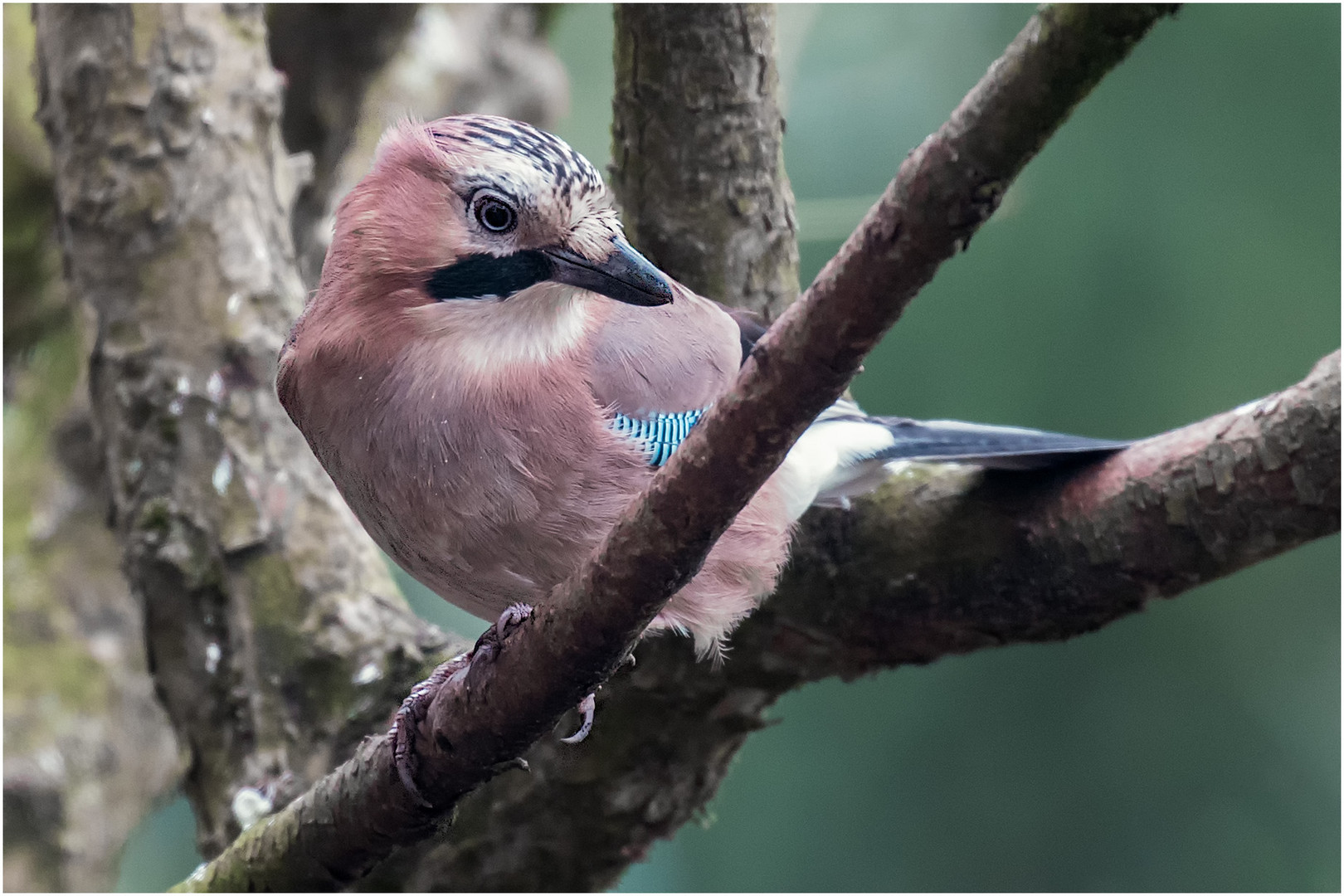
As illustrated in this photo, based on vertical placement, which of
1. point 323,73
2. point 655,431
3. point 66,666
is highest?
point 655,431

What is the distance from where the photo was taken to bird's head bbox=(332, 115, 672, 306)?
151cm

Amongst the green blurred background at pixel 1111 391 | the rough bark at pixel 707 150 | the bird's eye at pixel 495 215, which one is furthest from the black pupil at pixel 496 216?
the green blurred background at pixel 1111 391

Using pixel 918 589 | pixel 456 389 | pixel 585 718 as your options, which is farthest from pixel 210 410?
pixel 918 589

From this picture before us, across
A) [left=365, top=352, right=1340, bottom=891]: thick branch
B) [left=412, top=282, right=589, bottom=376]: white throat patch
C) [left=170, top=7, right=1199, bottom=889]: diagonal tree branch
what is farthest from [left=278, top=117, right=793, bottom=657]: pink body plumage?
[left=365, top=352, right=1340, bottom=891]: thick branch

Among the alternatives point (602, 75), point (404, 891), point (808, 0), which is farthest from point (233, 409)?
point (602, 75)

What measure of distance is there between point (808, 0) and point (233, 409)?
198 centimetres

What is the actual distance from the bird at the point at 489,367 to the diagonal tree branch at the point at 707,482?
12cm

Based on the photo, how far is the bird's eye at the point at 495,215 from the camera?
1543 mm

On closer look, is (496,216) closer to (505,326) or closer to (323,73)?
(505,326)

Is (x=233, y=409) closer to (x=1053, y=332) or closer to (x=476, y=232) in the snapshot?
(x=476, y=232)

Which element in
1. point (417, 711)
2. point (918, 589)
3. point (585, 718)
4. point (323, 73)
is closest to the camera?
point (417, 711)

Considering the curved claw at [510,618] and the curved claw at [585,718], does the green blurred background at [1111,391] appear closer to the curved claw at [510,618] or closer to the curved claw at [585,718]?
the curved claw at [585,718]

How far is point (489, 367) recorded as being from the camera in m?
1.73

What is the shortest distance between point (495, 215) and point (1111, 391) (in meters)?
2.97
